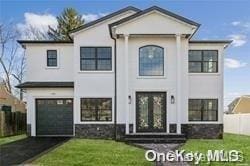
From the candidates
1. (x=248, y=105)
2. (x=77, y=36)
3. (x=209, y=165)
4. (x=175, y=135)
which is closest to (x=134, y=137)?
(x=175, y=135)

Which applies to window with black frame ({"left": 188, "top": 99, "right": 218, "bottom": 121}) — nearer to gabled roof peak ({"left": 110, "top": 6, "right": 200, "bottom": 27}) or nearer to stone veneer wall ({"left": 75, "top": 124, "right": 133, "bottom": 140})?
gabled roof peak ({"left": 110, "top": 6, "right": 200, "bottom": 27})

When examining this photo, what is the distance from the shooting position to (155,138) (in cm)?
1836

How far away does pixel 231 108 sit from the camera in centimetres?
5156

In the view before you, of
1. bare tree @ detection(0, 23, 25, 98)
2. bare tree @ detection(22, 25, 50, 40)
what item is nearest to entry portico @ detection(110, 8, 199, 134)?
bare tree @ detection(0, 23, 25, 98)

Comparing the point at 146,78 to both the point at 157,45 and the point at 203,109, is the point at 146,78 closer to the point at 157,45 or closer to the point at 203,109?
the point at 157,45

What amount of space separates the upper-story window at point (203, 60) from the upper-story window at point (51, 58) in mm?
7655

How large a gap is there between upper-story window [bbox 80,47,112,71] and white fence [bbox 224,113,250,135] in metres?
10.5

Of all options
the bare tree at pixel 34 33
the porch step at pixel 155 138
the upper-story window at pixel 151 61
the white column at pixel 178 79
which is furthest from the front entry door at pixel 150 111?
the bare tree at pixel 34 33

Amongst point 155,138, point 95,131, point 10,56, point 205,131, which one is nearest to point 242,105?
point 10,56

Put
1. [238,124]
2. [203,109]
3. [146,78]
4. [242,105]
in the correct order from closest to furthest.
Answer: [146,78] → [203,109] → [238,124] → [242,105]

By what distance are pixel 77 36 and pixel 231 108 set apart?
1420 inches

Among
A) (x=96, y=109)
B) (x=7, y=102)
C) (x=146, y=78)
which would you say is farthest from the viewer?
(x=7, y=102)

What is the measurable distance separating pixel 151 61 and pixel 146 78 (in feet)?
3.09

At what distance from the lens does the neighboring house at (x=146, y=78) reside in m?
19.5
